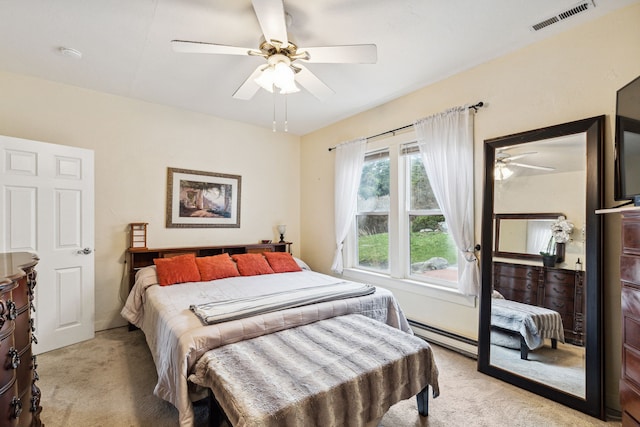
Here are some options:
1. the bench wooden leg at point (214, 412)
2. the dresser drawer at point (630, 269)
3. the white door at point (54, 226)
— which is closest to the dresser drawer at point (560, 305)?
the dresser drawer at point (630, 269)

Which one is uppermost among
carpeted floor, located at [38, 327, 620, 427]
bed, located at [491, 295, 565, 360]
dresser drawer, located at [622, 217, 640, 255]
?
dresser drawer, located at [622, 217, 640, 255]

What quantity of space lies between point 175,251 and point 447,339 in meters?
3.27

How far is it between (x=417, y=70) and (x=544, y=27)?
96 centimetres

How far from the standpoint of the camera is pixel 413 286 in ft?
10.6

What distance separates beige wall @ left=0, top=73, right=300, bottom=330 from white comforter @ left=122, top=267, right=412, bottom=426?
0.68 metres

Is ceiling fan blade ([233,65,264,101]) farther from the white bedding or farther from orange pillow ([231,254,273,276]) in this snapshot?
the white bedding

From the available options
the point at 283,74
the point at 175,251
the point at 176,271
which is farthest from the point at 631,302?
the point at 175,251

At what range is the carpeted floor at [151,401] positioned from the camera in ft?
6.04

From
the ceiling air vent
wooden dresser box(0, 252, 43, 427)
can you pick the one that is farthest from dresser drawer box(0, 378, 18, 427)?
the ceiling air vent

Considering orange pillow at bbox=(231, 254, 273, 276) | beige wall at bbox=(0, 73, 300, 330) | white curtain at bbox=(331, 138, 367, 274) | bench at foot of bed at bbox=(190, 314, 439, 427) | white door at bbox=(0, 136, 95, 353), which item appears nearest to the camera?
bench at foot of bed at bbox=(190, 314, 439, 427)

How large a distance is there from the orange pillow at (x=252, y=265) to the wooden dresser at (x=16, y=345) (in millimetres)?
2064

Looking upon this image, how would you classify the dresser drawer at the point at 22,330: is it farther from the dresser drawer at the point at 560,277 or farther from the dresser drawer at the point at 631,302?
the dresser drawer at the point at 560,277

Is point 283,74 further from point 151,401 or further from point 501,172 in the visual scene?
point 151,401

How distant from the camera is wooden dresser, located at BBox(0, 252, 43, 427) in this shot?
118cm
